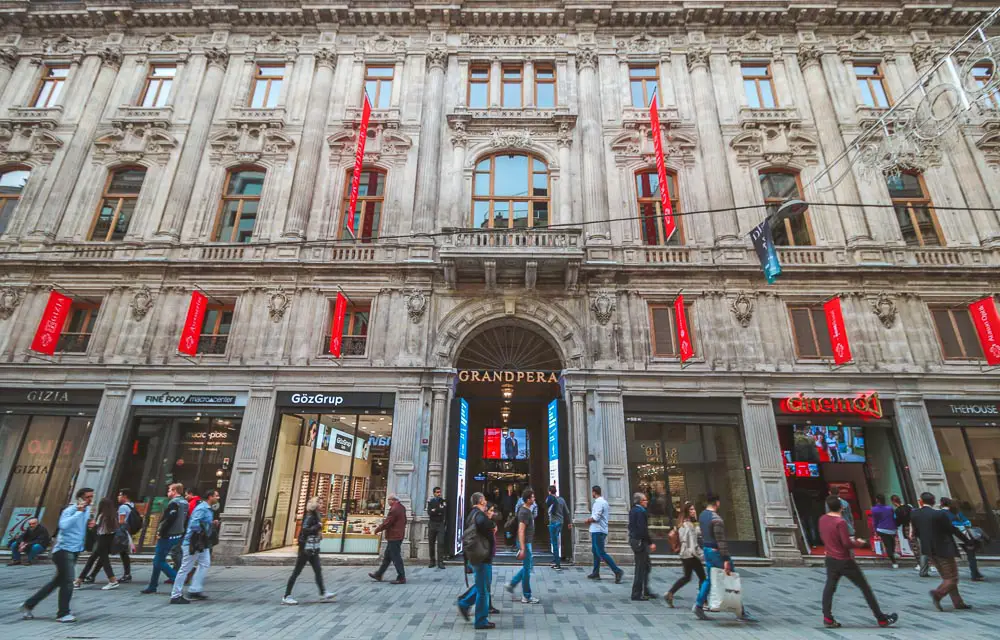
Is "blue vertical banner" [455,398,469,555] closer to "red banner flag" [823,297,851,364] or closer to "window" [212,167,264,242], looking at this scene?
"window" [212,167,264,242]

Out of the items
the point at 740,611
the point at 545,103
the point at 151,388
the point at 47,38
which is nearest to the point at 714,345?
the point at 740,611

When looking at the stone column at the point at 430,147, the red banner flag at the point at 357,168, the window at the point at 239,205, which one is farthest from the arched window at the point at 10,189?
the stone column at the point at 430,147

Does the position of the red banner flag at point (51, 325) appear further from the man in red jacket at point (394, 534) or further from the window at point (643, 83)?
the window at point (643, 83)

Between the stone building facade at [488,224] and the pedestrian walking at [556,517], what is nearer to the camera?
the pedestrian walking at [556,517]

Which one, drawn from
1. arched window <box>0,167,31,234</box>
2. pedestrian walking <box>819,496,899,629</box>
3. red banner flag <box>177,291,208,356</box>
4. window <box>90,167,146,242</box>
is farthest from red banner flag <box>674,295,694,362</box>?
arched window <box>0,167,31,234</box>

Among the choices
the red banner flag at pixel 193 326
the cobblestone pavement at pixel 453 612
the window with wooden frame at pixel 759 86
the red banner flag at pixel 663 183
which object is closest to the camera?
the cobblestone pavement at pixel 453 612

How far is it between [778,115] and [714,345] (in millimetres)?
9901

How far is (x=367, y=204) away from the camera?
58.2ft

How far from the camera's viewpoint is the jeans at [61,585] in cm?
734

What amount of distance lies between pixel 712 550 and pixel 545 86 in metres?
17.9

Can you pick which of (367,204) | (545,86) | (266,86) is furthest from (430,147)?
(266,86)

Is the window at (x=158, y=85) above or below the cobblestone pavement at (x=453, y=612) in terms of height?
above

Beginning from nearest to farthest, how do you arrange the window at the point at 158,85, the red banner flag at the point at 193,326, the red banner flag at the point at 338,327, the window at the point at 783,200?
1. the red banner flag at the point at 338,327
2. the red banner flag at the point at 193,326
3. the window at the point at 783,200
4. the window at the point at 158,85

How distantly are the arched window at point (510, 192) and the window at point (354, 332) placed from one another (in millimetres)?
Answer: 5004
